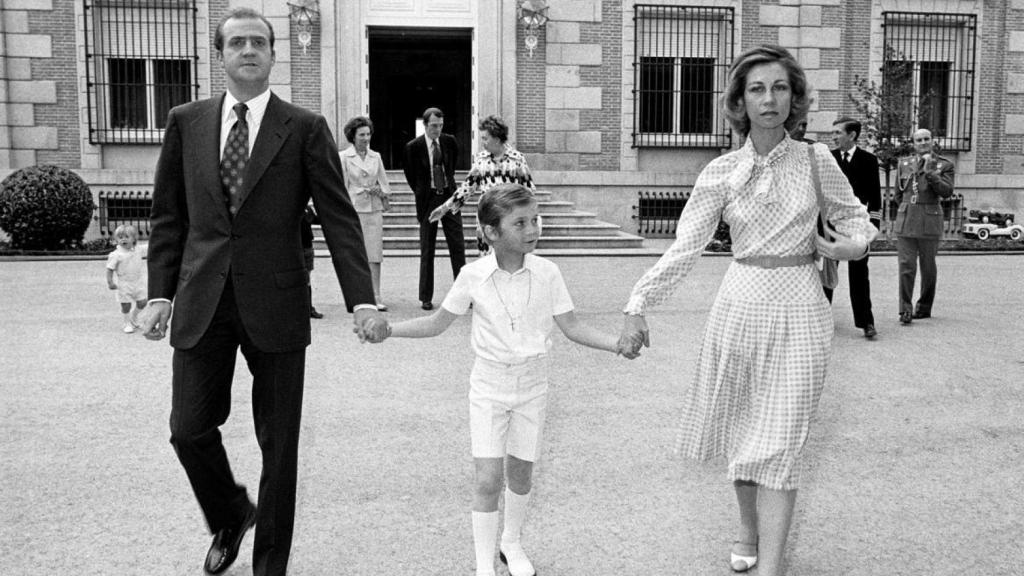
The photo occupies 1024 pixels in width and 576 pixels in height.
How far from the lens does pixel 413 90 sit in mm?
29516

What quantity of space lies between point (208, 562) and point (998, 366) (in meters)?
6.49

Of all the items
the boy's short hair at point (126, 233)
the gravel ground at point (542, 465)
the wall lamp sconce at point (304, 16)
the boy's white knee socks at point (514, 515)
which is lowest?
the gravel ground at point (542, 465)

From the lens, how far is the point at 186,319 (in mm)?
3844

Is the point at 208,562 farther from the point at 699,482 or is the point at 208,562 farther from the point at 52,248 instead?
the point at 52,248

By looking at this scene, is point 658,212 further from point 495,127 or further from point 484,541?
point 484,541

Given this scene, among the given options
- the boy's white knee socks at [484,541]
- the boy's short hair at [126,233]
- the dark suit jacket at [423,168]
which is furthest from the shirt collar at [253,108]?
the dark suit jacket at [423,168]

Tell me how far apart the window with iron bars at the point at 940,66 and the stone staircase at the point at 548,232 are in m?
8.01

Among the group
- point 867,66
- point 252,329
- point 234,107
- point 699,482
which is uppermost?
point 867,66

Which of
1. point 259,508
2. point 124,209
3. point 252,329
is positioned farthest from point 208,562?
point 124,209

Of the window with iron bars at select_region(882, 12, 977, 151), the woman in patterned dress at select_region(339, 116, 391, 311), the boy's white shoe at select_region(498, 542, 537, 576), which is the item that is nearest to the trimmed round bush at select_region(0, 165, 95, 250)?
the woman in patterned dress at select_region(339, 116, 391, 311)

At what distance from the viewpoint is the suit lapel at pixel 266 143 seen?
3832mm

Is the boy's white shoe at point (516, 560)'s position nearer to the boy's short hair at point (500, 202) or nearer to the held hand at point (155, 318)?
the boy's short hair at point (500, 202)

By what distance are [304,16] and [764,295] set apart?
59.9 feet

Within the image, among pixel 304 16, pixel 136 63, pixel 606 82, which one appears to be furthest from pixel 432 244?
pixel 136 63
